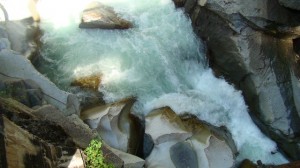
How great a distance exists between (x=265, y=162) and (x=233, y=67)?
232 centimetres

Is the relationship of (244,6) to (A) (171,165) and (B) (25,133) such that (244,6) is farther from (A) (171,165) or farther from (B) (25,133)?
(B) (25,133)

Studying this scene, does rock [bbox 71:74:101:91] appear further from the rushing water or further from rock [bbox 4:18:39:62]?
rock [bbox 4:18:39:62]

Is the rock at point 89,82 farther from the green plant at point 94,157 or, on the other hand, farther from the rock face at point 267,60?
the rock face at point 267,60

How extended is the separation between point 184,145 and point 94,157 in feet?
7.18

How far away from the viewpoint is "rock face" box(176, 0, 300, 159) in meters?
8.08

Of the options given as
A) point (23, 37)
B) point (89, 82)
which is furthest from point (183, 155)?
point (23, 37)

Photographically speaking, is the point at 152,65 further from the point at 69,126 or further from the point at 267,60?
the point at 69,126

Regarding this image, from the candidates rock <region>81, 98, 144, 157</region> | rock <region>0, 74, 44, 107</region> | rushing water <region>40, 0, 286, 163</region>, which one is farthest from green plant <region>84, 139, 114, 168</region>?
rushing water <region>40, 0, 286, 163</region>

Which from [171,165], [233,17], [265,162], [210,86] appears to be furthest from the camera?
[210,86]

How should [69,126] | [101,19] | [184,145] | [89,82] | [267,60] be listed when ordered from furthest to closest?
[101,19] < [267,60] < [89,82] < [184,145] < [69,126]

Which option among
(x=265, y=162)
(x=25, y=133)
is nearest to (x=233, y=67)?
(x=265, y=162)

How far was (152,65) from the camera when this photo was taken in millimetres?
8961

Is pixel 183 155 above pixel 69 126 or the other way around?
the other way around

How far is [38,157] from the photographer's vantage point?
4.59 metres
